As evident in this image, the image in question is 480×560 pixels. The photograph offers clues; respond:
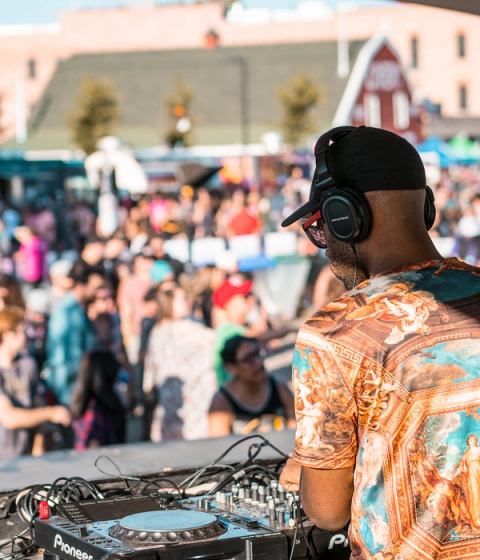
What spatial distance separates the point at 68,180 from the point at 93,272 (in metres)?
16.5

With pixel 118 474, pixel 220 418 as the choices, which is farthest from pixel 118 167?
pixel 118 474

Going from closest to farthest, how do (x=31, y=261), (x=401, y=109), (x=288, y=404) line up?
1. (x=288, y=404)
2. (x=31, y=261)
3. (x=401, y=109)

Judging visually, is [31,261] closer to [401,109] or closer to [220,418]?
[220,418]

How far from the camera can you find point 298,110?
6003 centimetres

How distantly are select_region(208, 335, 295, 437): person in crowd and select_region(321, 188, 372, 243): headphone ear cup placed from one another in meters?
3.86

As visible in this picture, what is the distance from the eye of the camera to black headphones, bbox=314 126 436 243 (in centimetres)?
218

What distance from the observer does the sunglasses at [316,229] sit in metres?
2.38

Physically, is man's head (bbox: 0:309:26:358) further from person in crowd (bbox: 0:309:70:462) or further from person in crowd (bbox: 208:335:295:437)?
person in crowd (bbox: 208:335:295:437)

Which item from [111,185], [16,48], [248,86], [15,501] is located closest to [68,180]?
[111,185]

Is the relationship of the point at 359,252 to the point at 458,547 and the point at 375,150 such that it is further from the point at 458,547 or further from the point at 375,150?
the point at 458,547

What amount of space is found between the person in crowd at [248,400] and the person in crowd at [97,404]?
0.99m

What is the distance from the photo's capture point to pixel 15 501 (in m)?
2.94

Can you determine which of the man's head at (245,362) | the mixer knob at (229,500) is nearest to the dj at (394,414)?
the mixer knob at (229,500)

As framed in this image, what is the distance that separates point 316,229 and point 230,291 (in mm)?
5365
